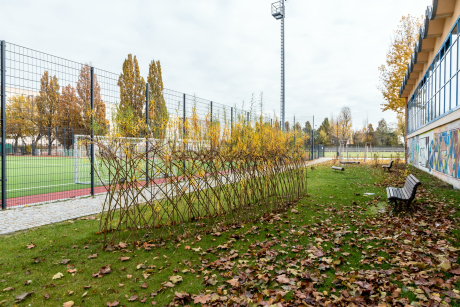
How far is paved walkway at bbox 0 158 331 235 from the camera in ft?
16.6

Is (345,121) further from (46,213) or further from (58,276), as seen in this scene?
(58,276)

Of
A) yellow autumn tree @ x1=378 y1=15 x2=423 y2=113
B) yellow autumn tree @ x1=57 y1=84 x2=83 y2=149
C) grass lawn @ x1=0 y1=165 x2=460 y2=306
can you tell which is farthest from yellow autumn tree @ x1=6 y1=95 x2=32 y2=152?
yellow autumn tree @ x1=378 y1=15 x2=423 y2=113

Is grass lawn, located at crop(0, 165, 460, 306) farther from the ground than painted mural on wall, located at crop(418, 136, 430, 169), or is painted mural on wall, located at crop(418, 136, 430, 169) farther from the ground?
painted mural on wall, located at crop(418, 136, 430, 169)

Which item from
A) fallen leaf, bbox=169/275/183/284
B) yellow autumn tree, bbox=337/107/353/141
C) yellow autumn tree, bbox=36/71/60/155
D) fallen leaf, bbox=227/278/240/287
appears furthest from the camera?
yellow autumn tree, bbox=337/107/353/141

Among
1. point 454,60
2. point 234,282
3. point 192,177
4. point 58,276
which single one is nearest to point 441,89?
point 454,60

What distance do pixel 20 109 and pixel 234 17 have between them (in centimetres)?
753

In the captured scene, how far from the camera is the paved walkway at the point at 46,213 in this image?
5.05 metres

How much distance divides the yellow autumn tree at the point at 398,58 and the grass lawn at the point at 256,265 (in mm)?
20930

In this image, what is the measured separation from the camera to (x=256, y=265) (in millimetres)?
3428

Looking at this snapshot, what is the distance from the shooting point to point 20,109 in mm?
6348

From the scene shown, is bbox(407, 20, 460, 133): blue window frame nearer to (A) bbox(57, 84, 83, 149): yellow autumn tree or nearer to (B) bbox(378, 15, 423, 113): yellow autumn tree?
(B) bbox(378, 15, 423, 113): yellow autumn tree

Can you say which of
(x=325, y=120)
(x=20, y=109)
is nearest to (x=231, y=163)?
(x=20, y=109)

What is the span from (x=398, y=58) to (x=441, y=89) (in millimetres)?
13749

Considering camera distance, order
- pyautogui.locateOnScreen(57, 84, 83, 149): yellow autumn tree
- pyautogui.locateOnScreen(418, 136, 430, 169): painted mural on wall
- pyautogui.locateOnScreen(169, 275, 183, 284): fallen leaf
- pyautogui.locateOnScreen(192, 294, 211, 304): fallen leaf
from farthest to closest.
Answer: pyautogui.locateOnScreen(418, 136, 430, 169): painted mural on wall < pyautogui.locateOnScreen(57, 84, 83, 149): yellow autumn tree < pyautogui.locateOnScreen(169, 275, 183, 284): fallen leaf < pyautogui.locateOnScreen(192, 294, 211, 304): fallen leaf
